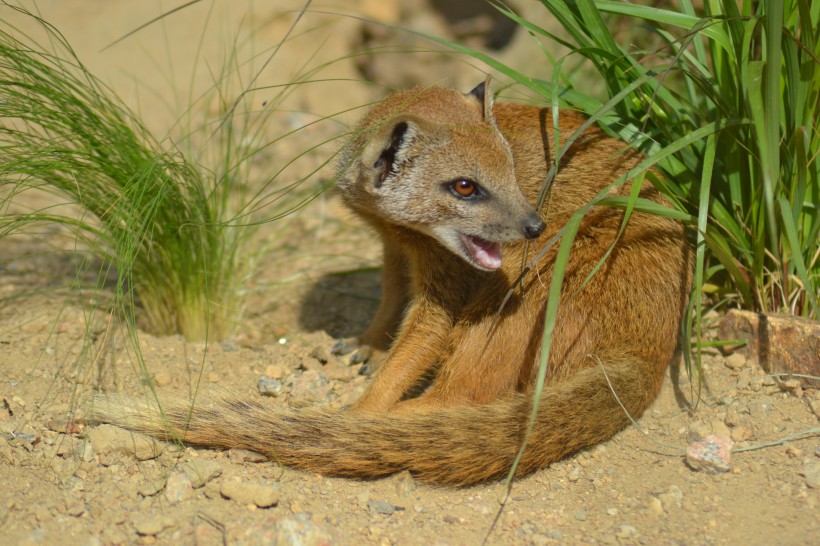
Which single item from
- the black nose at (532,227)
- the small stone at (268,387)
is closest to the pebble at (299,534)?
the small stone at (268,387)

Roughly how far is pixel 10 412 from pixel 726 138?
277 centimetres

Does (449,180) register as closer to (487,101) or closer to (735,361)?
(487,101)

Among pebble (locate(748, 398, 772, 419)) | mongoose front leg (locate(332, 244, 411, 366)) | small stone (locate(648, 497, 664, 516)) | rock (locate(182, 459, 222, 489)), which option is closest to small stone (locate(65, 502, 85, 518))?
A: rock (locate(182, 459, 222, 489))

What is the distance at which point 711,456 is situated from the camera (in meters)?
2.53

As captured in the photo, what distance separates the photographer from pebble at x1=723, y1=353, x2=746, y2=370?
118 inches

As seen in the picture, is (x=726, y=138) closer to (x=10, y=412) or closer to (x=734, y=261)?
(x=734, y=261)

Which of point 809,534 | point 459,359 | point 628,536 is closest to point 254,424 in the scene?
point 459,359

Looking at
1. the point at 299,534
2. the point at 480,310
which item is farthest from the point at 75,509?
the point at 480,310

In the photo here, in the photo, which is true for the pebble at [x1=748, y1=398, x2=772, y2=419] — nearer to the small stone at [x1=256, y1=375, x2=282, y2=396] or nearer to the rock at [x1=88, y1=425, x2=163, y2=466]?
the small stone at [x1=256, y1=375, x2=282, y2=396]

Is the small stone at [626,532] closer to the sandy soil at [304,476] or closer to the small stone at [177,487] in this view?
the sandy soil at [304,476]

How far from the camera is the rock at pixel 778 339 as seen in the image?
2768 millimetres

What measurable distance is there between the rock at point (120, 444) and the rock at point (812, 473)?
203 cm

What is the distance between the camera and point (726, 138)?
2.99 metres

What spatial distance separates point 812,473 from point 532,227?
3.77 feet
